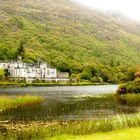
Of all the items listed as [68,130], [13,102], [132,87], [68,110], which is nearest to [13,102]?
[13,102]

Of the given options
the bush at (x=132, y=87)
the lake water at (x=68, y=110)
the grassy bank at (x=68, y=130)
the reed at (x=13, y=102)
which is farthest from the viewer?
the bush at (x=132, y=87)

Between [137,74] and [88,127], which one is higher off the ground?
[137,74]

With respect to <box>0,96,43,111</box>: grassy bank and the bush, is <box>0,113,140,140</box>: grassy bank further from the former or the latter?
the bush

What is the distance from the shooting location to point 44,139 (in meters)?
31.2

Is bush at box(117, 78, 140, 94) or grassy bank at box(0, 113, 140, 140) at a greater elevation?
bush at box(117, 78, 140, 94)

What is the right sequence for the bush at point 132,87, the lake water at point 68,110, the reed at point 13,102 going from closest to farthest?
1. the lake water at point 68,110
2. the reed at point 13,102
3. the bush at point 132,87

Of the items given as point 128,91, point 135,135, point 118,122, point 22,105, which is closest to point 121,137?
point 135,135

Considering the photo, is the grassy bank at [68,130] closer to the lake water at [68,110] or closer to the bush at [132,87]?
the lake water at [68,110]

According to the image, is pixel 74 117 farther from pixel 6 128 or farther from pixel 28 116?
pixel 6 128

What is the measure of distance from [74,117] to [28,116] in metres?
6.03

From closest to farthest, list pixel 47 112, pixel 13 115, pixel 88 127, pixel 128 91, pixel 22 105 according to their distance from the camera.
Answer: pixel 88 127 → pixel 13 115 → pixel 47 112 → pixel 22 105 → pixel 128 91

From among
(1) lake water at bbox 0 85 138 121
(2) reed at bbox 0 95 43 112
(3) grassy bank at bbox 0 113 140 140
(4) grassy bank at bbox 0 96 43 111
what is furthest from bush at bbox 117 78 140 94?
(3) grassy bank at bbox 0 113 140 140

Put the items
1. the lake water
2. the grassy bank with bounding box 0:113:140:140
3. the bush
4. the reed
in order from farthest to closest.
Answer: the bush < the reed < the lake water < the grassy bank with bounding box 0:113:140:140

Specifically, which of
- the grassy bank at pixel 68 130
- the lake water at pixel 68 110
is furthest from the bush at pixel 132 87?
the grassy bank at pixel 68 130
